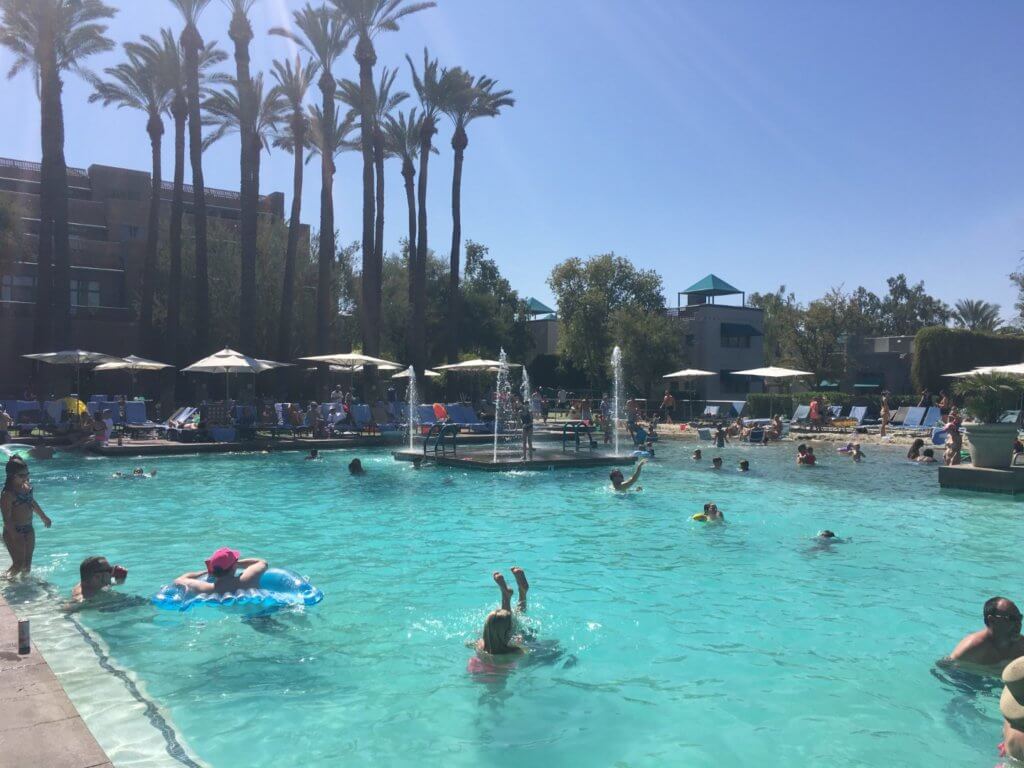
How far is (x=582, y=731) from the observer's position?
5.09m

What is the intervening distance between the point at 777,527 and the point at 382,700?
803cm

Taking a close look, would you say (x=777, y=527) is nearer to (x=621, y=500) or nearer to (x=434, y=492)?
(x=621, y=500)

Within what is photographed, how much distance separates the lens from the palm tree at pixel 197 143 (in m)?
28.0

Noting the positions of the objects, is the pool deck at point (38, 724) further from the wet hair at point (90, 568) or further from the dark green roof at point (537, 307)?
the dark green roof at point (537, 307)

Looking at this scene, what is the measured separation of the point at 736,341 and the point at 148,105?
1368 inches

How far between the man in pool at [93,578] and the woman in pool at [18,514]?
0.91 meters

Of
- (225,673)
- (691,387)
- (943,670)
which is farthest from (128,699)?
(691,387)

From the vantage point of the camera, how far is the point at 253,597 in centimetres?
736

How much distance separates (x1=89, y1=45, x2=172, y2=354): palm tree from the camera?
32.1 metres

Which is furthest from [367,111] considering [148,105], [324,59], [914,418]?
[914,418]

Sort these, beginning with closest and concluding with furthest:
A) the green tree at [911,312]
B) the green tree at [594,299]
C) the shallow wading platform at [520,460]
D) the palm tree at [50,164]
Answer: the shallow wading platform at [520,460] → the palm tree at [50,164] → the green tree at [594,299] → the green tree at [911,312]

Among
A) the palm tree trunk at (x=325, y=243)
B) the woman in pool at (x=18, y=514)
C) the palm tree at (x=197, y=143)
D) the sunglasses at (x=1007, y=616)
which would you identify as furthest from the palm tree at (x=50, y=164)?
the sunglasses at (x=1007, y=616)

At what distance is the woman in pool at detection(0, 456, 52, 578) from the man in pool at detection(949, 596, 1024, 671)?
865 cm

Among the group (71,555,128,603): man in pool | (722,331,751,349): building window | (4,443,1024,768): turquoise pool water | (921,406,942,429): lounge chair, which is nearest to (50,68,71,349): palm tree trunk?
(4,443,1024,768): turquoise pool water
